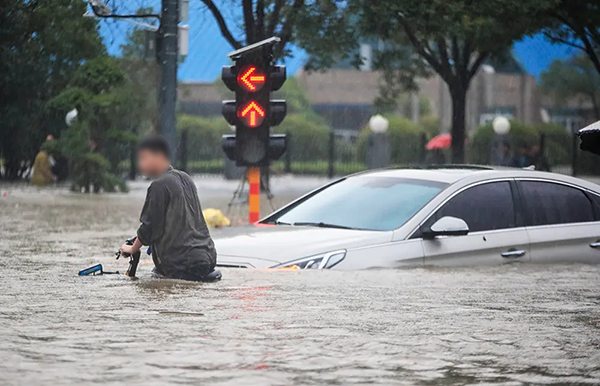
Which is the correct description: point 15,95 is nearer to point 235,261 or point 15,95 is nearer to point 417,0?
point 417,0

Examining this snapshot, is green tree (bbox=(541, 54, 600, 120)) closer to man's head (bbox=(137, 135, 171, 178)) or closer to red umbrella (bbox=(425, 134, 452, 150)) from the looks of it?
red umbrella (bbox=(425, 134, 452, 150))

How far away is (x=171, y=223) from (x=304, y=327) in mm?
1845

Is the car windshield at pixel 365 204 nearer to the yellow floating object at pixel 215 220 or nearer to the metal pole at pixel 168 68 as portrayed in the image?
the metal pole at pixel 168 68

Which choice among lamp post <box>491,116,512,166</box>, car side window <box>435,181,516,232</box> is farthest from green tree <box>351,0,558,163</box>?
car side window <box>435,181,516,232</box>

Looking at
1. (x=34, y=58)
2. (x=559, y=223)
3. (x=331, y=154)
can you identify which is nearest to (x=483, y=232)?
(x=559, y=223)

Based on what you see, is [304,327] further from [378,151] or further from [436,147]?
[436,147]

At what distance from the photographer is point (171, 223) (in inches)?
359

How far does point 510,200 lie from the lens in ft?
37.5

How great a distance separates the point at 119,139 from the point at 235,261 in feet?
62.9

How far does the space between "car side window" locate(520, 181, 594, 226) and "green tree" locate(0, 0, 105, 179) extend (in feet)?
24.0

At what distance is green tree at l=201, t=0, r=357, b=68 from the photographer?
2467cm

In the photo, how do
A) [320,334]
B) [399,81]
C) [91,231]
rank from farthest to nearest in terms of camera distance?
[399,81]
[91,231]
[320,334]

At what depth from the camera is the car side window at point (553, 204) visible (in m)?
11.5

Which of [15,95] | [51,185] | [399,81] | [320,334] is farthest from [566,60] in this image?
[320,334]
